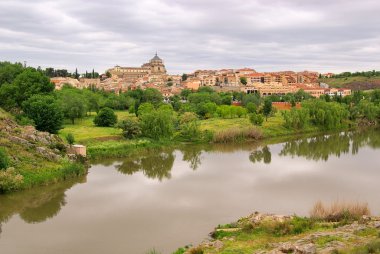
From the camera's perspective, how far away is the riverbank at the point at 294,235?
1048cm

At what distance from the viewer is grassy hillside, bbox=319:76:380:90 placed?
89375 mm

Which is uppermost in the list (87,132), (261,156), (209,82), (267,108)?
(209,82)

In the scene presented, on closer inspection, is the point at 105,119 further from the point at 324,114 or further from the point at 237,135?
the point at 324,114

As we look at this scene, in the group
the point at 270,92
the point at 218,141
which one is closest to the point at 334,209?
the point at 218,141

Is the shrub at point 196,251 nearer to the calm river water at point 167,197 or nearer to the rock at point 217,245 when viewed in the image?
the rock at point 217,245

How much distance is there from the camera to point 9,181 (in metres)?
17.7

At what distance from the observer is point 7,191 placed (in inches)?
706

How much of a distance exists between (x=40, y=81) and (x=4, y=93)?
10.3 ft

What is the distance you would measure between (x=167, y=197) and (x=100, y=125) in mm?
19709

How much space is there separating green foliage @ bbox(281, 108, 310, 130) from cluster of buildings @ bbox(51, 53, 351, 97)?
3618 centimetres

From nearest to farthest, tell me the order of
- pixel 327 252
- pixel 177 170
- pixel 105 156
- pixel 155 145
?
pixel 327 252, pixel 177 170, pixel 105 156, pixel 155 145

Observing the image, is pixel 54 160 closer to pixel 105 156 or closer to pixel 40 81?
pixel 105 156

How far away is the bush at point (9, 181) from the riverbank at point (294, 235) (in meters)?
9.23

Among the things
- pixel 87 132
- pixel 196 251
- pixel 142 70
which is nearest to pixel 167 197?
pixel 196 251
